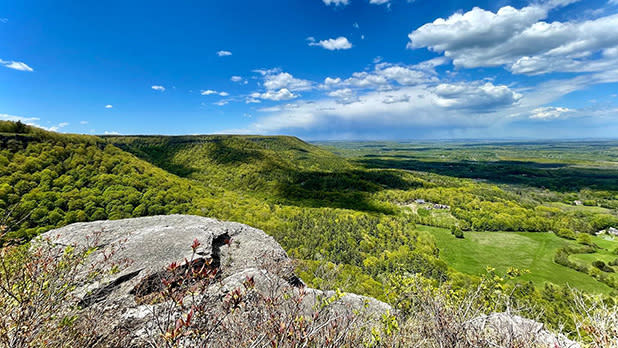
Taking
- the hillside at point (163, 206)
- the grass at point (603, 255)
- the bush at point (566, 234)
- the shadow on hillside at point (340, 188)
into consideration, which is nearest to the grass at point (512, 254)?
the bush at point (566, 234)

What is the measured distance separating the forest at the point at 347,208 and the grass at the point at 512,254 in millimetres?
523

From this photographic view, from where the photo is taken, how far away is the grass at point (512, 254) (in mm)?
60197

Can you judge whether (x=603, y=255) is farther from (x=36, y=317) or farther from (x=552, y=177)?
(x=552, y=177)

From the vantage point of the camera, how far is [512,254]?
7312 cm

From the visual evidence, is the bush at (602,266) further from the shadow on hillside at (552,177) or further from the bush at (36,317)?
the bush at (36,317)

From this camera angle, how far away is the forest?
28.5 m

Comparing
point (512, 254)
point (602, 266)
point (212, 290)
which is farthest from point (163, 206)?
point (602, 266)

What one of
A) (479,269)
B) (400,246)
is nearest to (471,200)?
(479,269)

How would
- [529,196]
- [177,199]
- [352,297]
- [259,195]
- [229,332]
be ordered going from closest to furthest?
[229,332], [352,297], [177,199], [259,195], [529,196]

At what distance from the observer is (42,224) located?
24.8 m

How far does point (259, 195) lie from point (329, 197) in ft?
119

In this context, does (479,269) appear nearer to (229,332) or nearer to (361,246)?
(361,246)

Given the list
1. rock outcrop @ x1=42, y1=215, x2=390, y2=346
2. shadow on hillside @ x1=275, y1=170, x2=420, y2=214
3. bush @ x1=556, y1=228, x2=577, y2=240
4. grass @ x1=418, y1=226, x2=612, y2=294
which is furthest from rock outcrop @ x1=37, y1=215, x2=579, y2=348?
bush @ x1=556, y1=228, x2=577, y2=240

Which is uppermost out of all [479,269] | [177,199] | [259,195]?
[177,199]
